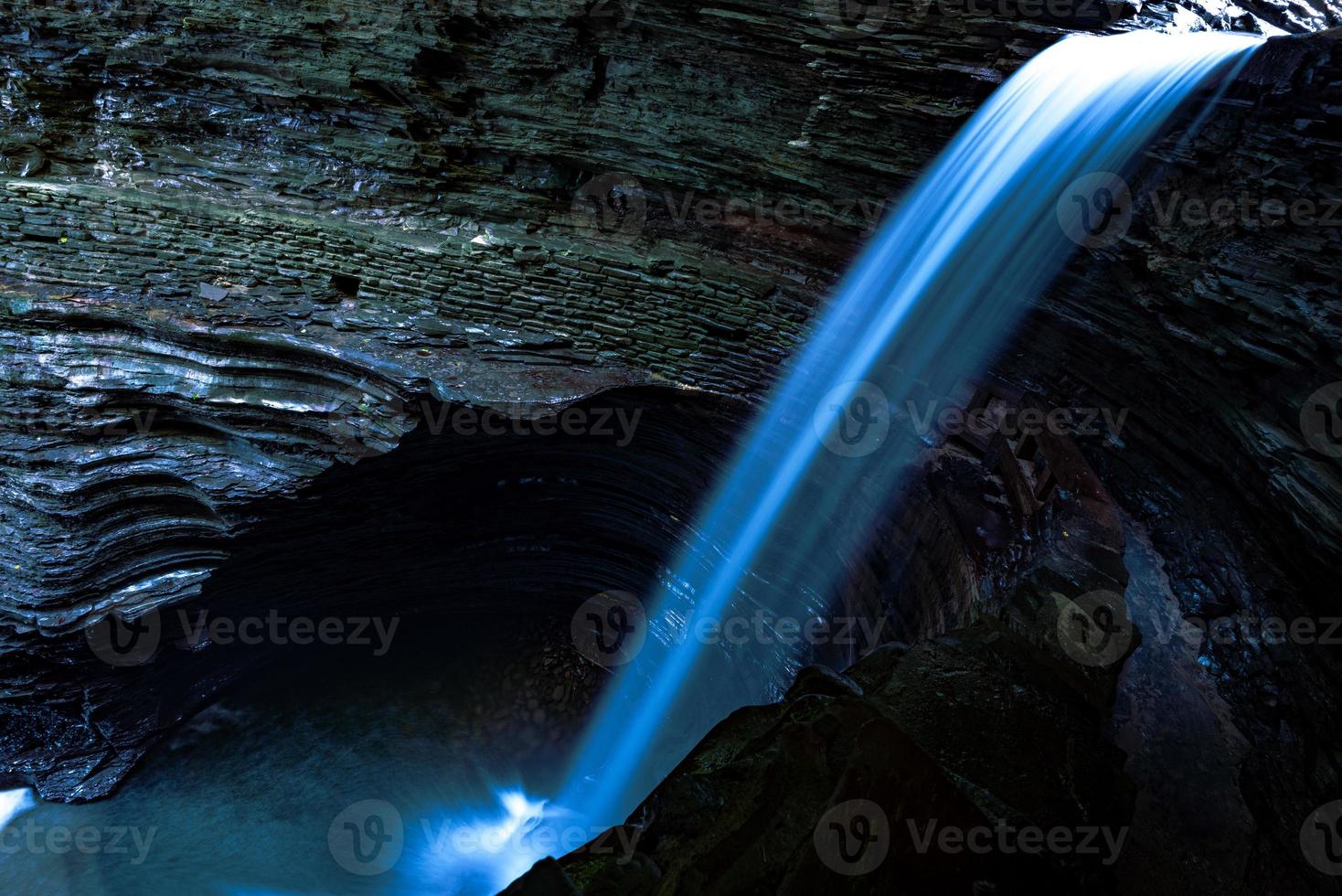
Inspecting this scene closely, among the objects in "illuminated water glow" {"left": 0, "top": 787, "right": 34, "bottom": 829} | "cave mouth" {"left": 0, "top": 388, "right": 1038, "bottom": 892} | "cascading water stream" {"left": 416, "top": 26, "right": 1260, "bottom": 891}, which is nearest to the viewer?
"cascading water stream" {"left": 416, "top": 26, "right": 1260, "bottom": 891}

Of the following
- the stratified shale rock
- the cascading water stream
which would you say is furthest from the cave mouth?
the cascading water stream

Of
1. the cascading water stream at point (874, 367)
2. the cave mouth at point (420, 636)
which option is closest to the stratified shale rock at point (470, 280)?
the cave mouth at point (420, 636)

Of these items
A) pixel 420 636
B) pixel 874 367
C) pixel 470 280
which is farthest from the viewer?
pixel 420 636

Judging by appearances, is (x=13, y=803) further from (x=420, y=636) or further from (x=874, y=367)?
(x=874, y=367)

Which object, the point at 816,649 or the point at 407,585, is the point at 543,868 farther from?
the point at 407,585

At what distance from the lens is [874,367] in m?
5.55

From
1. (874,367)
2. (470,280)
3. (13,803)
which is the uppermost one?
(470,280)

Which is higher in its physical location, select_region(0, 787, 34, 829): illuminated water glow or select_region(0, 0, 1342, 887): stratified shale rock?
select_region(0, 0, 1342, 887): stratified shale rock

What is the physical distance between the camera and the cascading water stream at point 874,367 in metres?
4.16

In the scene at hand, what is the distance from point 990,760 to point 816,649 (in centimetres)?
334

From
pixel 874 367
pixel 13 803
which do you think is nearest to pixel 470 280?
pixel 874 367

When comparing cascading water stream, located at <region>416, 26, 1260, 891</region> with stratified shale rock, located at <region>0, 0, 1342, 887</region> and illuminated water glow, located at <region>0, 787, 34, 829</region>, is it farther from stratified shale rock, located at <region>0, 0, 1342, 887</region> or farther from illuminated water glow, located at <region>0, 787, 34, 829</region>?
illuminated water glow, located at <region>0, 787, 34, 829</region>

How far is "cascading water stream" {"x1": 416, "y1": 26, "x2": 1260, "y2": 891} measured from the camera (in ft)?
13.6

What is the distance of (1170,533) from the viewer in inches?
172
